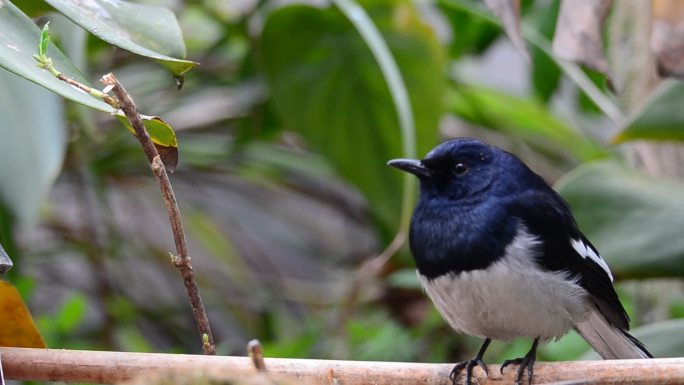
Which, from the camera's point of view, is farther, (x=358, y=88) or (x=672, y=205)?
(x=358, y=88)

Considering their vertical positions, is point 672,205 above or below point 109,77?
below

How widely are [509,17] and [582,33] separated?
0.10 m

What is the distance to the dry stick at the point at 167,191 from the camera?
977mm

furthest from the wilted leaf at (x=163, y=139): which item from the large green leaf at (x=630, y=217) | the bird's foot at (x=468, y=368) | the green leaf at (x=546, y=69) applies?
the green leaf at (x=546, y=69)

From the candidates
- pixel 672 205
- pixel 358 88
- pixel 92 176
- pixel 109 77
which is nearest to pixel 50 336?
pixel 92 176

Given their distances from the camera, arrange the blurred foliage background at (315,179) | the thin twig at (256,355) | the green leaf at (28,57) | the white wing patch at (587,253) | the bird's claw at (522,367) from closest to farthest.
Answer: the thin twig at (256,355) → the green leaf at (28,57) → the bird's claw at (522,367) → the white wing patch at (587,253) → the blurred foliage background at (315,179)

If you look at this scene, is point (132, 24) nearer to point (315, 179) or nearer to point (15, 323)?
point (15, 323)

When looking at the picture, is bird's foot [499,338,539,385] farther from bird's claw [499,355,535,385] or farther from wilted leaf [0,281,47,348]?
wilted leaf [0,281,47,348]

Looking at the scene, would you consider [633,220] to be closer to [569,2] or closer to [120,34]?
[569,2]

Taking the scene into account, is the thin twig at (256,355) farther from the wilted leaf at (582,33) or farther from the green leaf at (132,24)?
the wilted leaf at (582,33)

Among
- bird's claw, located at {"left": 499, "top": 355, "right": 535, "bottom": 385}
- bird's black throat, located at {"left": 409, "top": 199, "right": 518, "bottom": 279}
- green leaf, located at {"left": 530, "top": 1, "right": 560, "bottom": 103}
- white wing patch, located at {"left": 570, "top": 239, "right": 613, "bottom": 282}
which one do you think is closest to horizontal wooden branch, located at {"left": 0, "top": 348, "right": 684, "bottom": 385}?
bird's claw, located at {"left": 499, "top": 355, "right": 535, "bottom": 385}

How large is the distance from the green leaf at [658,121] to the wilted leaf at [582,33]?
264mm

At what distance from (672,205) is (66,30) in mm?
1066

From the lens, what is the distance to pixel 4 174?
55.8 inches
